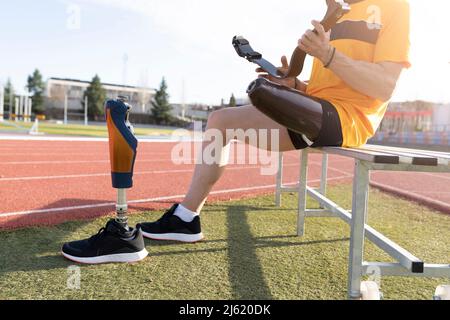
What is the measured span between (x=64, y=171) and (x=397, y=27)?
5.27m

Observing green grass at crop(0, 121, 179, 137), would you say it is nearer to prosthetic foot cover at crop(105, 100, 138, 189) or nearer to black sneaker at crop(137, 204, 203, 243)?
black sneaker at crop(137, 204, 203, 243)

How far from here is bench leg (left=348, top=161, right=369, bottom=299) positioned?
1.58 m

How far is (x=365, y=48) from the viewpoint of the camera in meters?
1.92

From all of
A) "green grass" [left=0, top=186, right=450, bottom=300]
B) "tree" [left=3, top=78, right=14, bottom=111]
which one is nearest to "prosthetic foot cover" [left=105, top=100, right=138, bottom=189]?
"green grass" [left=0, top=186, right=450, bottom=300]

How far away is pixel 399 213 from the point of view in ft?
12.4

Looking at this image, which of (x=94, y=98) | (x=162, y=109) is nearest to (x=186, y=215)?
(x=162, y=109)

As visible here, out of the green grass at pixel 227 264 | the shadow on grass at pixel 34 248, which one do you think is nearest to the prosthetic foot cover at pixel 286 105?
the green grass at pixel 227 264

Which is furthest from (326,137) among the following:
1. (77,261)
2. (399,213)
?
(399,213)

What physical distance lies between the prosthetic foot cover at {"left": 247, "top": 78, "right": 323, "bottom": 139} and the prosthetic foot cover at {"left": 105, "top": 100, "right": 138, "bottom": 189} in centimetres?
67

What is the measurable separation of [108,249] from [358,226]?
129cm

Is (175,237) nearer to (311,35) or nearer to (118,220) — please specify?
(118,220)

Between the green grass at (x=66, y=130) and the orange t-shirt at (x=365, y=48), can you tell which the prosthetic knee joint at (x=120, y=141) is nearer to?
the orange t-shirt at (x=365, y=48)

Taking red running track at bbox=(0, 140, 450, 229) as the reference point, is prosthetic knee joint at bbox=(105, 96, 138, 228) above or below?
above

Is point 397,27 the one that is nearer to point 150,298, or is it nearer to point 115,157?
point 115,157
